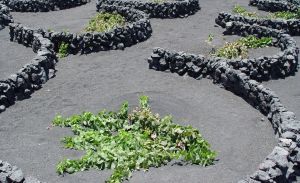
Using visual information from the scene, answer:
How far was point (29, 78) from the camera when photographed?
65.3 ft

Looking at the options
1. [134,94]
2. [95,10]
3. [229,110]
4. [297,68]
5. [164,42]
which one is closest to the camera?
[229,110]

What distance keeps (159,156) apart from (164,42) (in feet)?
45.6

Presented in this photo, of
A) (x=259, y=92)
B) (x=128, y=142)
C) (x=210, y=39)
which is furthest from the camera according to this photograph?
(x=210, y=39)

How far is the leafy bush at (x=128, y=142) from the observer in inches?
533

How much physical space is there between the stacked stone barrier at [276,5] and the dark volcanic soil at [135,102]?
9.30 meters

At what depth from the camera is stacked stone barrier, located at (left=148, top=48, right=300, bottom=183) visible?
38.3ft

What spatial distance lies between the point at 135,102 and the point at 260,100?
500 centimetres

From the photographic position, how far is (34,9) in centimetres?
3553

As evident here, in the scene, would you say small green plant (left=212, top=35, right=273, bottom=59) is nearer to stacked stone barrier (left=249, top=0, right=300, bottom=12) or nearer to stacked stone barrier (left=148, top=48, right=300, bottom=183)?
stacked stone barrier (left=148, top=48, right=300, bottom=183)

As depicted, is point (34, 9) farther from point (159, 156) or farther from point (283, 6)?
point (159, 156)

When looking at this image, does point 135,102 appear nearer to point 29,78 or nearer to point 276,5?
point 29,78

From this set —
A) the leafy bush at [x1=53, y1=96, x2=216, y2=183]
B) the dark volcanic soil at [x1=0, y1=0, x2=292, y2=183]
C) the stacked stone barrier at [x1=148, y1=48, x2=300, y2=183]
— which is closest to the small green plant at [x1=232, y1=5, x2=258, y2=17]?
the dark volcanic soil at [x1=0, y1=0, x2=292, y2=183]

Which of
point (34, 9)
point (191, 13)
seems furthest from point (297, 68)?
point (34, 9)

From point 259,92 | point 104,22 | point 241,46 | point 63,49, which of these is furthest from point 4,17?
point 259,92
